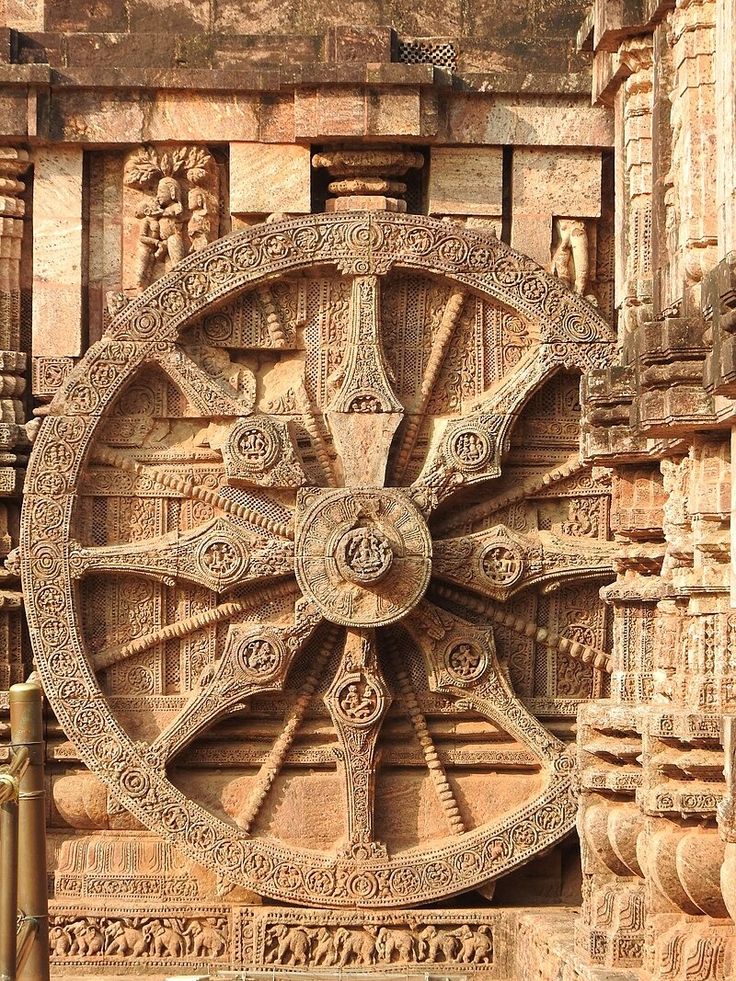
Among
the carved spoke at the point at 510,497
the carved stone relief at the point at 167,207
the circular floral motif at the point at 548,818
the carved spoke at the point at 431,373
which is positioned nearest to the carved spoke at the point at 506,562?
the carved spoke at the point at 510,497

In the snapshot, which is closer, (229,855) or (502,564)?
(229,855)

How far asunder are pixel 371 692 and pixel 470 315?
2087 mm

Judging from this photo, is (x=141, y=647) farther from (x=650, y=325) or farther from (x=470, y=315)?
(x=650, y=325)

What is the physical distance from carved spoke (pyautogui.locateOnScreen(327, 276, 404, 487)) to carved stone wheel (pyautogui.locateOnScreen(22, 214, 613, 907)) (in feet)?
0.05

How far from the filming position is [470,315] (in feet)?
48.8

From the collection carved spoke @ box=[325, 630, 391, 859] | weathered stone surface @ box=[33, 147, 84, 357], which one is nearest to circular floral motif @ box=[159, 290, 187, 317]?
weathered stone surface @ box=[33, 147, 84, 357]

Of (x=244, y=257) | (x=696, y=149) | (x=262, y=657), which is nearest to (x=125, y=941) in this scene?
(x=262, y=657)

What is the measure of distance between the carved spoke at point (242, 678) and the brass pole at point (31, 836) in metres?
5.10

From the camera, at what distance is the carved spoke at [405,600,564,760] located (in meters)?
14.7

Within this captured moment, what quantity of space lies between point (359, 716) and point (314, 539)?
0.96 metres

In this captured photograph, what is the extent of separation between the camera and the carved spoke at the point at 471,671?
14.7 m

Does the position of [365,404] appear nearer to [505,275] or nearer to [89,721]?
[505,275]

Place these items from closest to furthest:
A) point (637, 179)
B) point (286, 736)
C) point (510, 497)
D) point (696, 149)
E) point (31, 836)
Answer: point (31, 836) → point (696, 149) → point (637, 179) → point (286, 736) → point (510, 497)

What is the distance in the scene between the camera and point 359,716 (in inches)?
573
